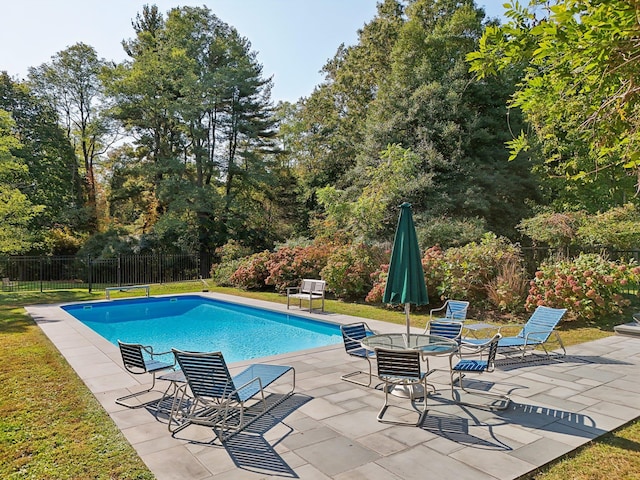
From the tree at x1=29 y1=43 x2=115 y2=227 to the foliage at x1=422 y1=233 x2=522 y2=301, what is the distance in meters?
22.9

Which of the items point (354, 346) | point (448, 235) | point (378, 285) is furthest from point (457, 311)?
point (448, 235)

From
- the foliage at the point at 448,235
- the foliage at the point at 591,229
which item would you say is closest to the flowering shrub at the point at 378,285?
the foliage at the point at 448,235

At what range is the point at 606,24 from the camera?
2.15 m

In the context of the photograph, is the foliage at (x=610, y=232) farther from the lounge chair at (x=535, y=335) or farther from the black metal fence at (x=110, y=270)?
the black metal fence at (x=110, y=270)

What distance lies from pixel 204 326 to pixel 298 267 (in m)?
4.58

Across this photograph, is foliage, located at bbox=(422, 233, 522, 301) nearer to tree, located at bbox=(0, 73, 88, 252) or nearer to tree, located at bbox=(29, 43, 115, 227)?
tree, located at bbox=(0, 73, 88, 252)

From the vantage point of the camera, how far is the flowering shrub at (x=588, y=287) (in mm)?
8391

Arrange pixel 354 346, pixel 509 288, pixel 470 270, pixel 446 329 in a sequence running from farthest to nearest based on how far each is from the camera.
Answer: pixel 470 270
pixel 509 288
pixel 446 329
pixel 354 346

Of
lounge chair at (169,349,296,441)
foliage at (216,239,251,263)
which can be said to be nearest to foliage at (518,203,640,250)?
lounge chair at (169,349,296,441)

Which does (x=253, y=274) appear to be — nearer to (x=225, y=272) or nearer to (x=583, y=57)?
(x=225, y=272)

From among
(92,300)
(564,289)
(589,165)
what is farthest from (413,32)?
(92,300)

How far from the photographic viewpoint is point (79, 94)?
28.1 metres

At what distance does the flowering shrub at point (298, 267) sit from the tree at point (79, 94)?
16414mm

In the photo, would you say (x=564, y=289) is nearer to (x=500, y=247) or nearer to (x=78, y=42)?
(x=500, y=247)
